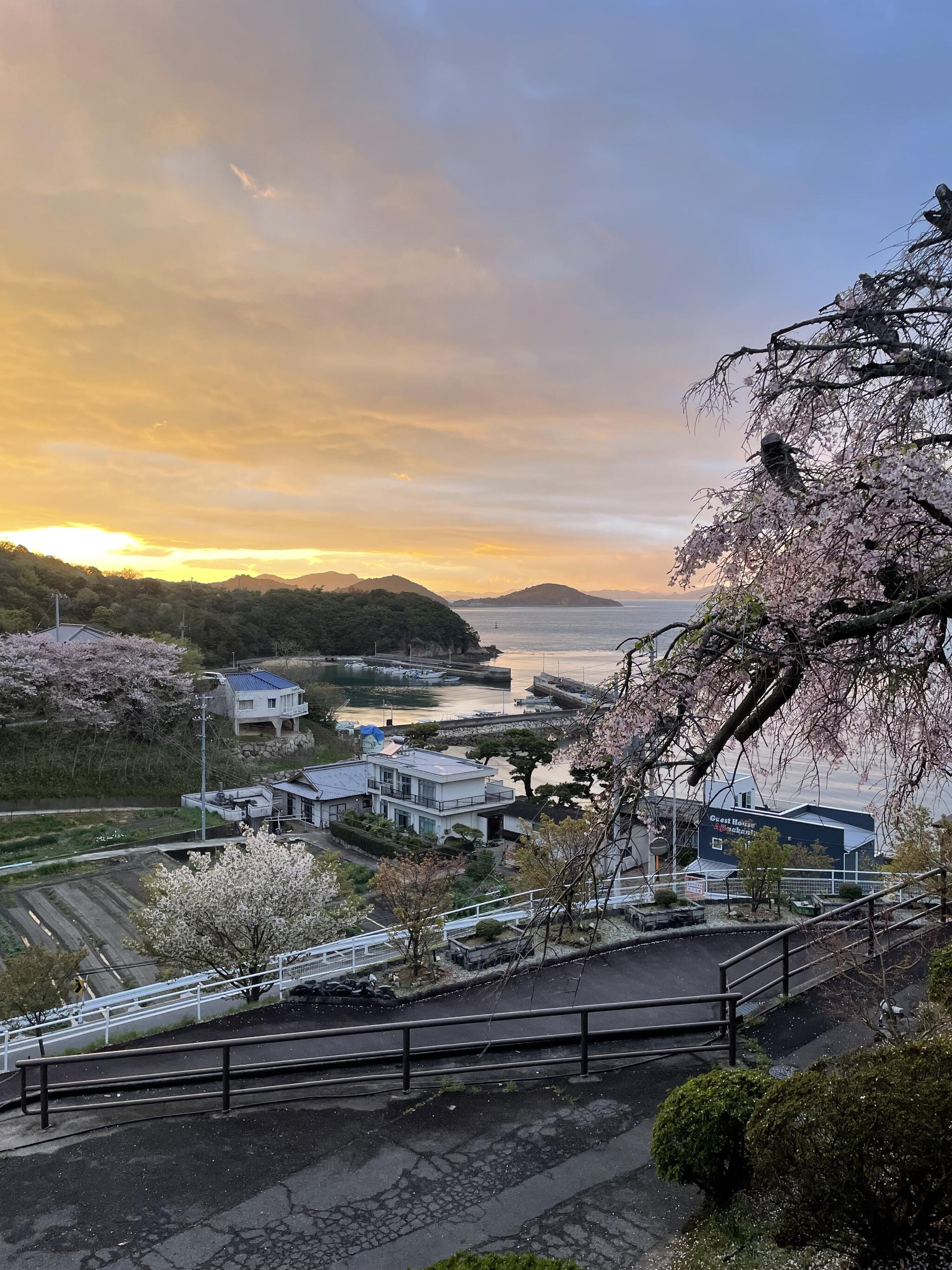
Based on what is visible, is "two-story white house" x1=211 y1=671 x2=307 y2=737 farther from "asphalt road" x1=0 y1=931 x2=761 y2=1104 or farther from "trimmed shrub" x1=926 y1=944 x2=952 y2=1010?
"trimmed shrub" x1=926 y1=944 x2=952 y2=1010

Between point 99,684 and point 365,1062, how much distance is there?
38824 millimetres

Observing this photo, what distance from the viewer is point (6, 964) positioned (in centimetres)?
1432

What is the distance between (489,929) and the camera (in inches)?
A: 411

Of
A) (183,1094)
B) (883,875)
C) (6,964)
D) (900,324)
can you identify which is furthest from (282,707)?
(900,324)

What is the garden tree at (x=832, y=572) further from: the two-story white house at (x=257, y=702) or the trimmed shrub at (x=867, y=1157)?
the two-story white house at (x=257, y=702)

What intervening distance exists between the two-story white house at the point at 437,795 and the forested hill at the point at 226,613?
3411cm

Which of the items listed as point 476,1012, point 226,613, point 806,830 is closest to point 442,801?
point 806,830

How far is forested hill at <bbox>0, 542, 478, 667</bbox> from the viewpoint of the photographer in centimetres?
6988

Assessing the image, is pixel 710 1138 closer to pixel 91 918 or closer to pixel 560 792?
pixel 91 918

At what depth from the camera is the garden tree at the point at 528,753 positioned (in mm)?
44000

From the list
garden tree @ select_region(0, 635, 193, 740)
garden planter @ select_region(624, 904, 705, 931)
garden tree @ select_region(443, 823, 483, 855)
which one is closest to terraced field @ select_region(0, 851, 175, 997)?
garden tree @ select_region(443, 823, 483, 855)

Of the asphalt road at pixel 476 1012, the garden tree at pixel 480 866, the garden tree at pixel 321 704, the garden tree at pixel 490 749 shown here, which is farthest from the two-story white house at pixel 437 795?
the asphalt road at pixel 476 1012

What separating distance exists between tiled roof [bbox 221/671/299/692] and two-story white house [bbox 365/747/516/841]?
607 inches

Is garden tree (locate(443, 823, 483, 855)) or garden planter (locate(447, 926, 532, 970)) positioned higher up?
garden planter (locate(447, 926, 532, 970))
